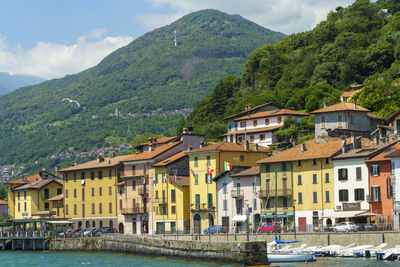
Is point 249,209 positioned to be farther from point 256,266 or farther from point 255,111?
point 255,111

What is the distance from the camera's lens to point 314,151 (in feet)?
243

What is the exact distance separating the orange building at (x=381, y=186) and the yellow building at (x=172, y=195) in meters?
25.6

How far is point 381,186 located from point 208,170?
76.8 ft

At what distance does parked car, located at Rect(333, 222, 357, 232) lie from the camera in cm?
6203

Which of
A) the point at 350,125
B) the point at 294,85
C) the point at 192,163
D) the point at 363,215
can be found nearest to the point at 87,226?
the point at 192,163

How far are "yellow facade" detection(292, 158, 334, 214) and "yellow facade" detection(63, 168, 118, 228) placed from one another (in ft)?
106

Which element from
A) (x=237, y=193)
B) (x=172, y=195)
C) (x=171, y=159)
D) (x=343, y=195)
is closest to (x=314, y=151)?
(x=343, y=195)

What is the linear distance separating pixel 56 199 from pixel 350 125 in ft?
151

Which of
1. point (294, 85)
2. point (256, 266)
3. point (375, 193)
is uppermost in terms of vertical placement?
point (294, 85)

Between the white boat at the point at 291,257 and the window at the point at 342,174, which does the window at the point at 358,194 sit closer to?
the window at the point at 342,174

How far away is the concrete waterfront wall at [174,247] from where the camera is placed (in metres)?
54.2

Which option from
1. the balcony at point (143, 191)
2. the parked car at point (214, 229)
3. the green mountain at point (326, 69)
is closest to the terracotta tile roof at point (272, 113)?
the green mountain at point (326, 69)

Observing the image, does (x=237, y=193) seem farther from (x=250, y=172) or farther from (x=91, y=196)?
(x=91, y=196)

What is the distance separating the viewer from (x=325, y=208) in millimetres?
71125
